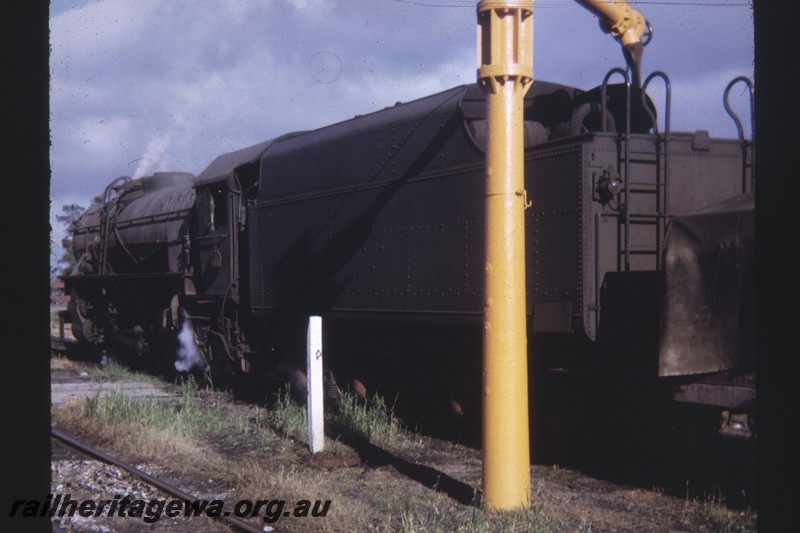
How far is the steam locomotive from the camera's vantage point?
549 cm

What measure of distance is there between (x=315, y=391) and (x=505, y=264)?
3.02 m

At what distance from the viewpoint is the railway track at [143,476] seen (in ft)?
17.1

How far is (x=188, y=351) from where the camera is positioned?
44.0 ft

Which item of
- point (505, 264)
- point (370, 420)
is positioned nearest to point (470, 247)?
point (505, 264)

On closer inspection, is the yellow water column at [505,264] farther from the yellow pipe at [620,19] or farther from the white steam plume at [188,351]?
the white steam plume at [188,351]

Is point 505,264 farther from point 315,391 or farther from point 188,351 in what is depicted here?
point 188,351

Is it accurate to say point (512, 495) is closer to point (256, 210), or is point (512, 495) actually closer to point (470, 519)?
point (470, 519)

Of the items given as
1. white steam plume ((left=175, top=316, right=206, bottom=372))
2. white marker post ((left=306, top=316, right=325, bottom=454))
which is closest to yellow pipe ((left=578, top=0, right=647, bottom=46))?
white marker post ((left=306, top=316, right=325, bottom=454))

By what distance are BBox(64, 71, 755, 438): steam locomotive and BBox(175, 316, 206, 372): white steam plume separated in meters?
0.40

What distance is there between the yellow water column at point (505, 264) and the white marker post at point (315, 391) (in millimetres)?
2441

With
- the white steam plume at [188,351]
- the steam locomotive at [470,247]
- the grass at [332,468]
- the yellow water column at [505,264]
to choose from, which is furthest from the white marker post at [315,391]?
the white steam plume at [188,351]

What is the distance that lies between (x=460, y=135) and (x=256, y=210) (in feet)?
14.0

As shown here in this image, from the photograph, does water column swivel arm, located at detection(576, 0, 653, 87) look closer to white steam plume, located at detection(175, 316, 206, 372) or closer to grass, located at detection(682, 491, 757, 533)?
grass, located at detection(682, 491, 757, 533)

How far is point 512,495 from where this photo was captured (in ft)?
18.1
